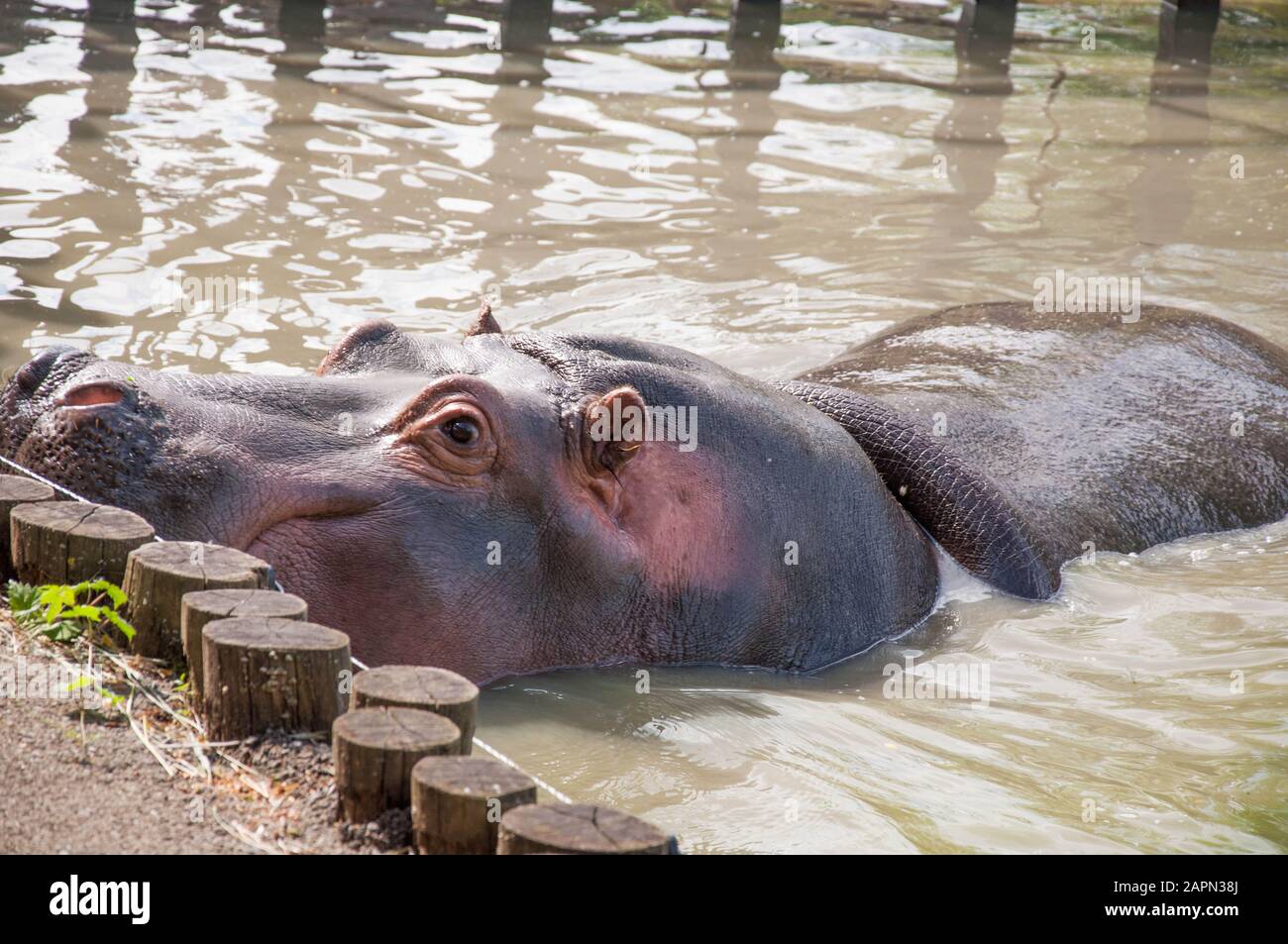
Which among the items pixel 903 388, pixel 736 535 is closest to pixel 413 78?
pixel 903 388

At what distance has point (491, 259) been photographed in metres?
8.59

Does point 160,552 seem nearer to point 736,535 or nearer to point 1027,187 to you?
point 736,535

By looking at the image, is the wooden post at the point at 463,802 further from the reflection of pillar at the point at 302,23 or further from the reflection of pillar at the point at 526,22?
the reflection of pillar at the point at 526,22

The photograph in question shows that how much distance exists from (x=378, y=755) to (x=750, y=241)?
705 cm

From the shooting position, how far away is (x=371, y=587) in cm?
386

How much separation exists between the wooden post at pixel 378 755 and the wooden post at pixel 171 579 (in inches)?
26.3

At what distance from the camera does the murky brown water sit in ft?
13.0

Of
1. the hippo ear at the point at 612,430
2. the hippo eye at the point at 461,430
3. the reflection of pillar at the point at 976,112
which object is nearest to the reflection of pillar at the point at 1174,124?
the reflection of pillar at the point at 976,112

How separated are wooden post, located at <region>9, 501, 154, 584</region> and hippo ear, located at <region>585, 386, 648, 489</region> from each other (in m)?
1.22

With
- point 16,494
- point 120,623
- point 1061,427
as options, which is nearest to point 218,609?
point 120,623

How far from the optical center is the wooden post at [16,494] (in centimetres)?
367

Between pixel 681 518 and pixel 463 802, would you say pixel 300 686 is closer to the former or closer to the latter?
pixel 463 802

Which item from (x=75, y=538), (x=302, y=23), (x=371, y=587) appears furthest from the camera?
(x=302, y=23)

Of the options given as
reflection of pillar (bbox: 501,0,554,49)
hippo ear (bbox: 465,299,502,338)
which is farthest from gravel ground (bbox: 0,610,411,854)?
reflection of pillar (bbox: 501,0,554,49)
